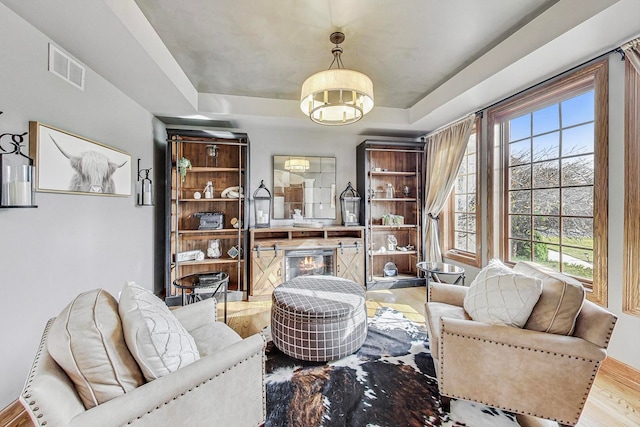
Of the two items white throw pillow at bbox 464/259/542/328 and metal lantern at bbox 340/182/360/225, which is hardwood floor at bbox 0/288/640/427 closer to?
white throw pillow at bbox 464/259/542/328

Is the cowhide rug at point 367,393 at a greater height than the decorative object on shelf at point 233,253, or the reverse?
the decorative object on shelf at point 233,253

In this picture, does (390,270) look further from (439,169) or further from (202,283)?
(202,283)

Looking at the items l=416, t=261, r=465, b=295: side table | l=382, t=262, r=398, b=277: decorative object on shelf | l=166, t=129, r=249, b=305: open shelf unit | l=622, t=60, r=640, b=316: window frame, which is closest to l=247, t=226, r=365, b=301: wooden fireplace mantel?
l=166, t=129, r=249, b=305: open shelf unit

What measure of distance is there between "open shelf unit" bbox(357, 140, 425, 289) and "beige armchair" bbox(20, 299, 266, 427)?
109 inches

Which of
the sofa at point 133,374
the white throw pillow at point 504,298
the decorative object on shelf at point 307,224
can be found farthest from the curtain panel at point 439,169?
the sofa at point 133,374

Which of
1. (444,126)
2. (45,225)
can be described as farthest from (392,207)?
(45,225)

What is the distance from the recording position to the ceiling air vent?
183 centimetres

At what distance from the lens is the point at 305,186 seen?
4020mm

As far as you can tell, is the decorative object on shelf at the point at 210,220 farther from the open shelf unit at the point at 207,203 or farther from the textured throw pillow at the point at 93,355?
the textured throw pillow at the point at 93,355

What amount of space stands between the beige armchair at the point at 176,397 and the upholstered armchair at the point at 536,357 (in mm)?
1101

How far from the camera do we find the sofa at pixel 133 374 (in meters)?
0.84

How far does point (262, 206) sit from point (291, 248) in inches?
32.9

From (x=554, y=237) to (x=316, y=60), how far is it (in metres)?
2.92

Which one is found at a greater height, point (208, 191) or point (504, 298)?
point (208, 191)
